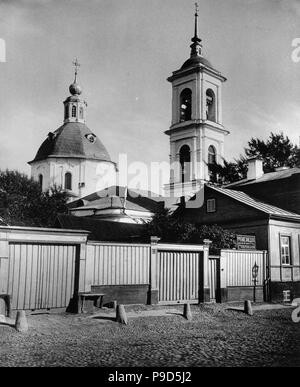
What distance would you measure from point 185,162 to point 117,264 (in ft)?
124

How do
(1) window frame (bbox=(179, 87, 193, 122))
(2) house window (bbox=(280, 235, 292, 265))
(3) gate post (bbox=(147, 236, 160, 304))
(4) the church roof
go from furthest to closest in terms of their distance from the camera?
(4) the church roof, (1) window frame (bbox=(179, 87, 193, 122)), (2) house window (bbox=(280, 235, 292, 265)), (3) gate post (bbox=(147, 236, 160, 304))

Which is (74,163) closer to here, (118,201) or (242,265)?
(118,201)

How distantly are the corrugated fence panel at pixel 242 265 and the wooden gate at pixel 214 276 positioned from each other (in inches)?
18.0

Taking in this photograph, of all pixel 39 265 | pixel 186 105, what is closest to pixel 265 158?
pixel 186 105

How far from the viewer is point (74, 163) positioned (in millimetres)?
60594

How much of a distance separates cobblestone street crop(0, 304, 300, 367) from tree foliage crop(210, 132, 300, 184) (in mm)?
33693

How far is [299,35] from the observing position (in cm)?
1001

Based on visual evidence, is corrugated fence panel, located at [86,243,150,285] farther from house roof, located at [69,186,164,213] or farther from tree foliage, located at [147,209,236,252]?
house roof, located at [69,186,164,213]

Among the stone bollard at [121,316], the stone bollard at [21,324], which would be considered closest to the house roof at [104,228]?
the stone bollard at [121,316]

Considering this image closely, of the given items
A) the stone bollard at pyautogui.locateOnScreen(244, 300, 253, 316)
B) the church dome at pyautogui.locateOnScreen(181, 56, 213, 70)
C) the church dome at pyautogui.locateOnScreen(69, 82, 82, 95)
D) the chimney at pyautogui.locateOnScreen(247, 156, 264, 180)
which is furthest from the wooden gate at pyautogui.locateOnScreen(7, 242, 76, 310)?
the church dome at pyautogui.locateOnScreen(69, 82, 82, 95)

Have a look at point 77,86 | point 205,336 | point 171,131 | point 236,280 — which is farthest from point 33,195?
point 205,336

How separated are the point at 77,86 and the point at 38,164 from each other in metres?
15.4

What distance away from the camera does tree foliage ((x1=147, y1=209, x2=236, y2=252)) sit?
73.0 ft

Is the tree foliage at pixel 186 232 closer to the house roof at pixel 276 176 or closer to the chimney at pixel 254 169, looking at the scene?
the house roof at pixel 276 176
